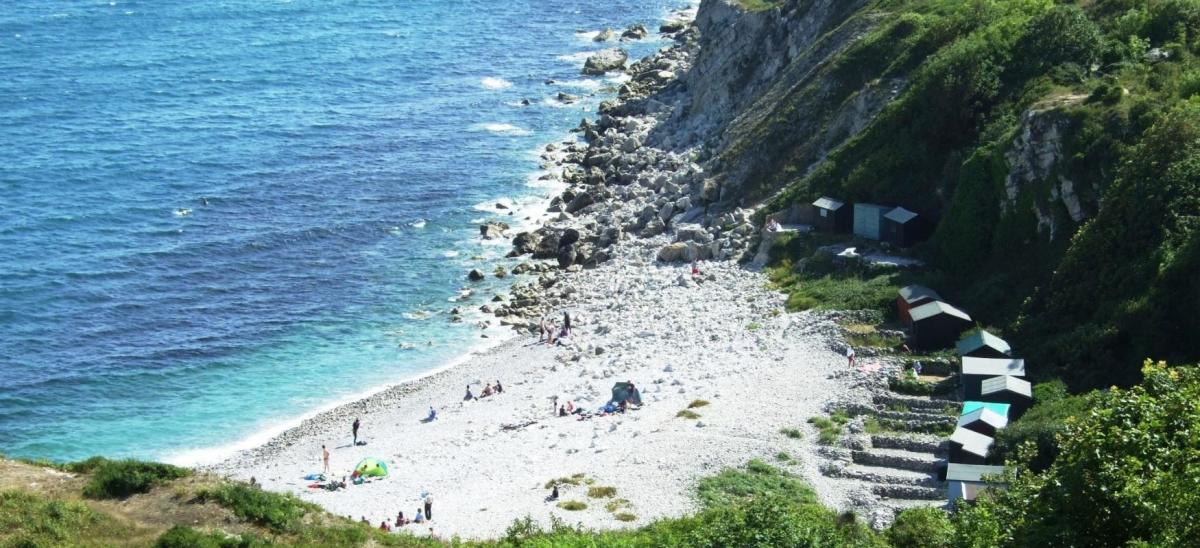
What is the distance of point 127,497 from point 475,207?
5719 centimetres

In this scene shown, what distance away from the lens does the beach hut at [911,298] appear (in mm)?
59031

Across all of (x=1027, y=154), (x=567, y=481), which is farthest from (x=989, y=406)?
(x=1027, y=154)

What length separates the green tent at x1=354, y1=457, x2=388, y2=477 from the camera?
2192 inches

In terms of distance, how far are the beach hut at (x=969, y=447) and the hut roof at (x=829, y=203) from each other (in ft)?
79.7

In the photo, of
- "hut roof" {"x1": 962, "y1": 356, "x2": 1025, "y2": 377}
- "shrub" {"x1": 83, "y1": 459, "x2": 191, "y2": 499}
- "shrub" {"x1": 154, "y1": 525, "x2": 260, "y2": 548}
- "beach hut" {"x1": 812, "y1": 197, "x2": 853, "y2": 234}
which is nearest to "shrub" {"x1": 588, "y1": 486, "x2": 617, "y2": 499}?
"shrub" {"x1": 154, "y1": 525, "x2": 260, "y2": 548}

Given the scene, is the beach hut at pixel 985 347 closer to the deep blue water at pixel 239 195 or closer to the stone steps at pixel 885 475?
the stone steps at pixel 885 475

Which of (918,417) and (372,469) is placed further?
(372,469)

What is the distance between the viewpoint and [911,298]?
59.5m

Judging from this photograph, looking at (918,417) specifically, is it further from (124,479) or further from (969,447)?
(124,479)

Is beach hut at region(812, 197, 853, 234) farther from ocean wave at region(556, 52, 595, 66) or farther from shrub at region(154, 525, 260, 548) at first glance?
ocean wave at region(556, 52, 595, 66)

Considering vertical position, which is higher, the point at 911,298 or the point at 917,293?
the point at 917,293

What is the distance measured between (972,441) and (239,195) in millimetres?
67165

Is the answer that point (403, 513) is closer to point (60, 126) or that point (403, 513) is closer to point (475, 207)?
point (475, 207)

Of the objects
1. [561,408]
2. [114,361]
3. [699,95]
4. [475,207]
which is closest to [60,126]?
[475,207]
